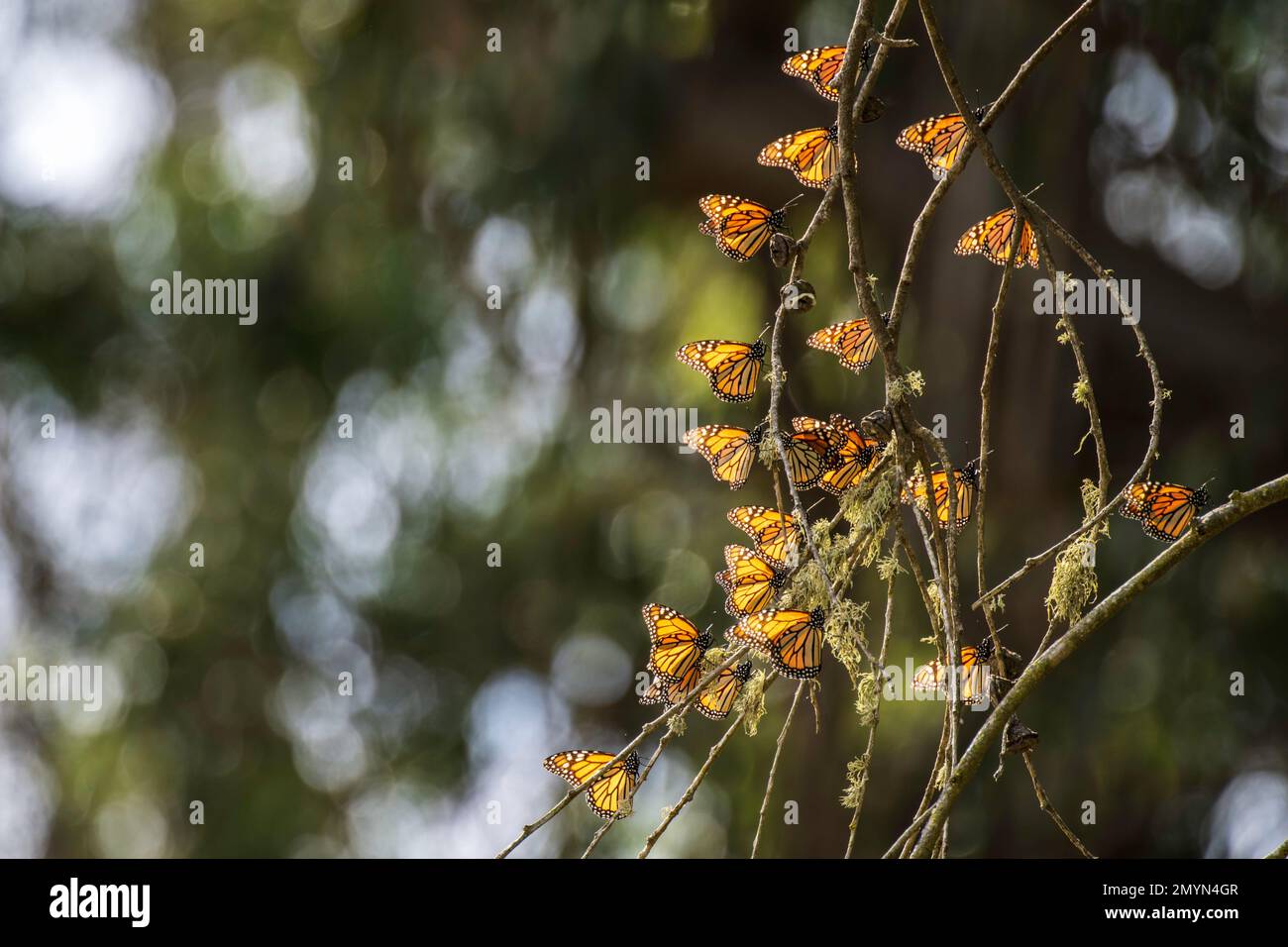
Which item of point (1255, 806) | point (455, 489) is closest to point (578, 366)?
point (455, 489)

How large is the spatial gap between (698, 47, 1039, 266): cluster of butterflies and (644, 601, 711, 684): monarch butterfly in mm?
425

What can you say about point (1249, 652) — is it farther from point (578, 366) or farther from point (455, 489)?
point (455, 489)

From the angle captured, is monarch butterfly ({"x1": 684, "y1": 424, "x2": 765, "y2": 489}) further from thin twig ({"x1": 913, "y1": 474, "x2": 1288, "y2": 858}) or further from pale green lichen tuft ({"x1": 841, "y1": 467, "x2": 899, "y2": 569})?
thin twig ({"x1": 913, "y1": 474, "x2": 1288, "y2": 858})

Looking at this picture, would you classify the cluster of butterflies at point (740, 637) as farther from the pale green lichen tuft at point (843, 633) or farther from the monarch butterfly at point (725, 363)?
the monarch butterfly at point (725, 363)

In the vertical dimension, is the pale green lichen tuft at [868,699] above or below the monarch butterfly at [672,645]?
below

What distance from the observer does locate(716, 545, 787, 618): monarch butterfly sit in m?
1.15

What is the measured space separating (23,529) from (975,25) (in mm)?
3712

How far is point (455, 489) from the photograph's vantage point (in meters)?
4.48

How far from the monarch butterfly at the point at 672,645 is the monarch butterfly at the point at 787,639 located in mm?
152

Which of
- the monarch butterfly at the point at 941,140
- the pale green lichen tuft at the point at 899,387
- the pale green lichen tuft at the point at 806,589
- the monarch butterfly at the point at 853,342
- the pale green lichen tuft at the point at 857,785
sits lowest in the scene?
the pale green lichen tuft at the point at 857,785

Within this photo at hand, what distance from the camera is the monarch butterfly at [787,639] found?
1052mm

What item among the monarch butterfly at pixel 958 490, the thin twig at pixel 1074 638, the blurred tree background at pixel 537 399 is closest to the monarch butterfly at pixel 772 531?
the monarch butterfly at pixel 958 490
